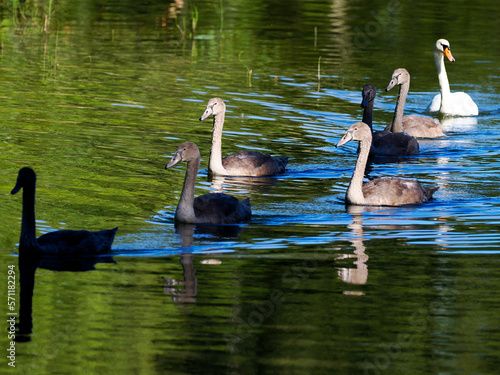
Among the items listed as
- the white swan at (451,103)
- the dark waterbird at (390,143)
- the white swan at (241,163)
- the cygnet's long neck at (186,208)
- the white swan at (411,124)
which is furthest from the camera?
the white swan at (451,103)

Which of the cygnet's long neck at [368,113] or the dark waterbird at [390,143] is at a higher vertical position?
the cygnet's long neck at [368,113]

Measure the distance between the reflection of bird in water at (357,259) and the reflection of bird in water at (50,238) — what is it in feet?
9.26

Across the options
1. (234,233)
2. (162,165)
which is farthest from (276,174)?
(234,233)

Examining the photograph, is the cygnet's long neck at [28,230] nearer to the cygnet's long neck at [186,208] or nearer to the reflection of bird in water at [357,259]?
the cygnet's long neck at [186,208]

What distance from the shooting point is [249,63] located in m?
27.8

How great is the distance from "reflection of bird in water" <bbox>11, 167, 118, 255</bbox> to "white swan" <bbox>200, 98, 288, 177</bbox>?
5.55m

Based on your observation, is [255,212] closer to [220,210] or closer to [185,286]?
[220,210]

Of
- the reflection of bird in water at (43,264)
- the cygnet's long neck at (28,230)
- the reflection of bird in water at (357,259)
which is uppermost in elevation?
the cygnet's long neck at (28,230)

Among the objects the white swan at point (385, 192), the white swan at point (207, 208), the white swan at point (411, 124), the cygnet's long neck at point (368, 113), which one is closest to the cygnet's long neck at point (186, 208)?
the white swan at point (207, 208)

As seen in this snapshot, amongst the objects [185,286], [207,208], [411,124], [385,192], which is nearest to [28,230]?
[185,286]

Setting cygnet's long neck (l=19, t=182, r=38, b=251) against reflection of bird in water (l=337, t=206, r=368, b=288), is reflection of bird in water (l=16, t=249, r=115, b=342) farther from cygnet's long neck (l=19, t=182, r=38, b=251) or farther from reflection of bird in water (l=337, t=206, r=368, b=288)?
reflection of bird in water (l=337, t=206, r=368, b=288)

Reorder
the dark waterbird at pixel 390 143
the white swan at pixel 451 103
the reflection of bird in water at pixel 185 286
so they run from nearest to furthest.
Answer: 1. the reflection of bird in water at pixel 185 286
2. the dark waterbird at pixel 390 143
3. the white swan at pixel 451 103

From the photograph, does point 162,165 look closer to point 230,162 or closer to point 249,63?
point 230,162

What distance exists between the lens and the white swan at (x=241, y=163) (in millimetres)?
16719
